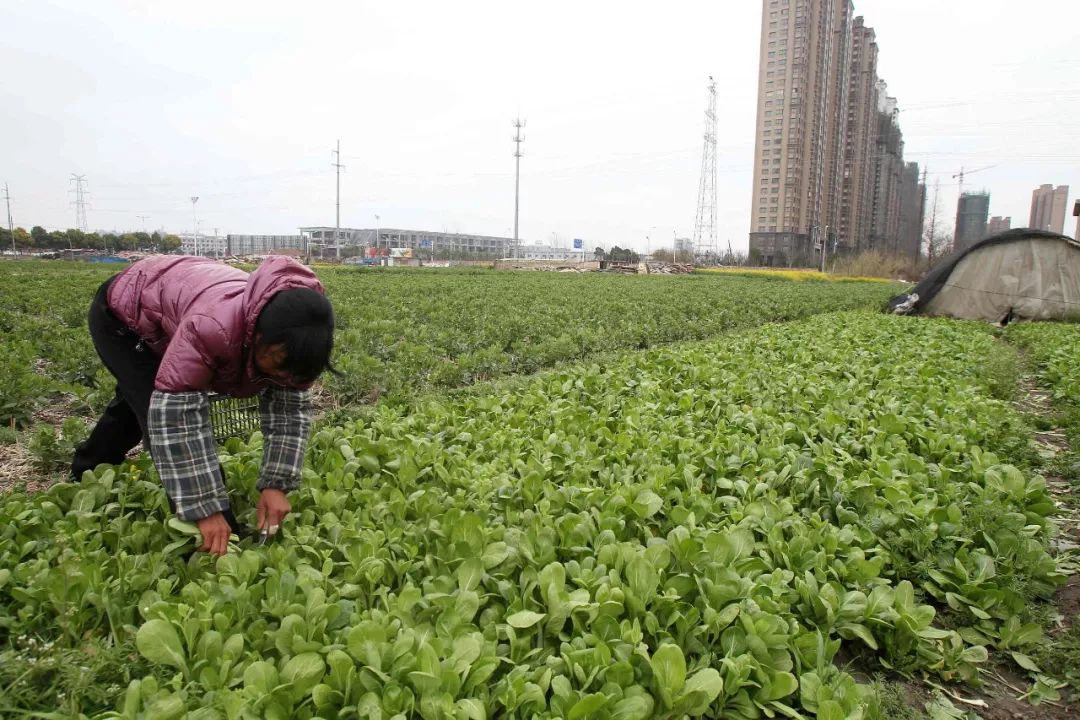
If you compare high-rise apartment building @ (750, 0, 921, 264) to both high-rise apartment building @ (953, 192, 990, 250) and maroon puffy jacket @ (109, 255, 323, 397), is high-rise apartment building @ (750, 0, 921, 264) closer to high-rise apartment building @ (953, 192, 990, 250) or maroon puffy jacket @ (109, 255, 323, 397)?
high-rise apartment building @ (953, 192, 990, 250)

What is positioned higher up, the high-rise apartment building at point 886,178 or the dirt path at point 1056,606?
the high-rise apartment building at point 886,178

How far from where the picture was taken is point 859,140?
223 ft

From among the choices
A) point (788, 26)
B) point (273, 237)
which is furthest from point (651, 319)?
point (273, 237)

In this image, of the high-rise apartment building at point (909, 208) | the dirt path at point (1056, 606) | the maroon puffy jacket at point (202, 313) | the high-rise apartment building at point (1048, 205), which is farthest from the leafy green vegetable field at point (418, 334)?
the high-rise apartment building at point (909, 208)

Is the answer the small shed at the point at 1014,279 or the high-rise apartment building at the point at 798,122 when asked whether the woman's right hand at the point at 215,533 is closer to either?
the small shed at the point at 1014,279

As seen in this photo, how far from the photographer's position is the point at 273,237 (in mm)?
91250

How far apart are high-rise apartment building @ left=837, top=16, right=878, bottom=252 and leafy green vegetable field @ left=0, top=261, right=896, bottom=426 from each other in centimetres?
5834

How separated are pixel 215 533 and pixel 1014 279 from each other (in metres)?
17.6

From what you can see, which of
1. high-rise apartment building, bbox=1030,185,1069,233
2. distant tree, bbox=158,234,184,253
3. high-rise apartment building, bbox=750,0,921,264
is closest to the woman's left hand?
high-rise apartment building, bbox=750,0,921,264

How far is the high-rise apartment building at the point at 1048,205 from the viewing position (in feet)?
195

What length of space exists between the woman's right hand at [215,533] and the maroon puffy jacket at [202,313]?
1.67 ft

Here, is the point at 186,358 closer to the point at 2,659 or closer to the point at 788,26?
the point at 2,659

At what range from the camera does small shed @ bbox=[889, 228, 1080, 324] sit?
48.3ft

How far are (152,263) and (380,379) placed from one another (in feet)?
11.3
